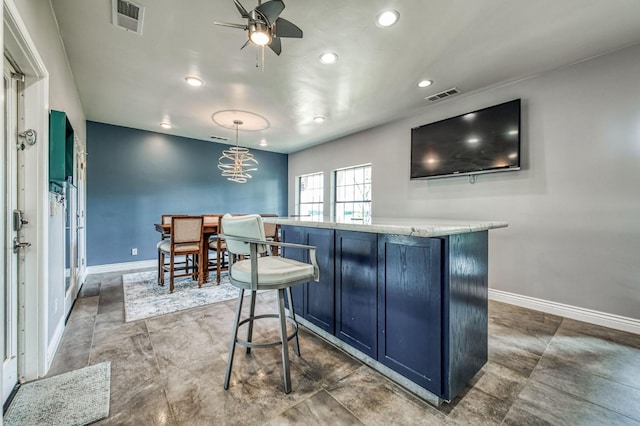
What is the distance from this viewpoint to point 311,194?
6.60m

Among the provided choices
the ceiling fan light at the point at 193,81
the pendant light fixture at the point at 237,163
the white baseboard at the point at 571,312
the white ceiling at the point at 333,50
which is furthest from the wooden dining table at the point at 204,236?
the white baseboard at the point at 571,312

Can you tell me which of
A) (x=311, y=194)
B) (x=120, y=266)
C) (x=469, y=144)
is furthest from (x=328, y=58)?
(x=120, y=266)

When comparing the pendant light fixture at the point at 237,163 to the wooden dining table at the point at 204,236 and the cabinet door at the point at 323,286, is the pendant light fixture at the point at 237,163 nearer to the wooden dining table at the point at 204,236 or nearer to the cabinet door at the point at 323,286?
the wooden dining table at the point at 204,236

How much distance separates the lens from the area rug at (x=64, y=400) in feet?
4.58

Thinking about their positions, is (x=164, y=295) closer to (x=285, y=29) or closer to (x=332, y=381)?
(x=332, y=381)

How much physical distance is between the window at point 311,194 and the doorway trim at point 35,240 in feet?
15.6

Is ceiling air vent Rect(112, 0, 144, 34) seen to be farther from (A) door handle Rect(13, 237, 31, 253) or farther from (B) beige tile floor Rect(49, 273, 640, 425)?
(B) beige tile floor Rect(49, 273, 640, 425)

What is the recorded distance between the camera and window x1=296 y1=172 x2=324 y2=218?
6.28 meters

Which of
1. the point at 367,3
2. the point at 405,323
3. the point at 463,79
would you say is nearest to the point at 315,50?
the point at 367,3

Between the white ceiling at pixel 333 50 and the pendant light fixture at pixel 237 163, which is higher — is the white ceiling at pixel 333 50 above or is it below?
above

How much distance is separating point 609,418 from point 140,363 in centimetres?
287

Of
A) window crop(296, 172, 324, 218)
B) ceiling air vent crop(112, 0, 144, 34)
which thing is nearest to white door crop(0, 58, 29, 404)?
ceiling air vent crop(112, 0, 144, 34)

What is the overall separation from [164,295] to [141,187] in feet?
8.89

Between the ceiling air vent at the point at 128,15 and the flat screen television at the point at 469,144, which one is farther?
the flat screen television at the point at 469,144
